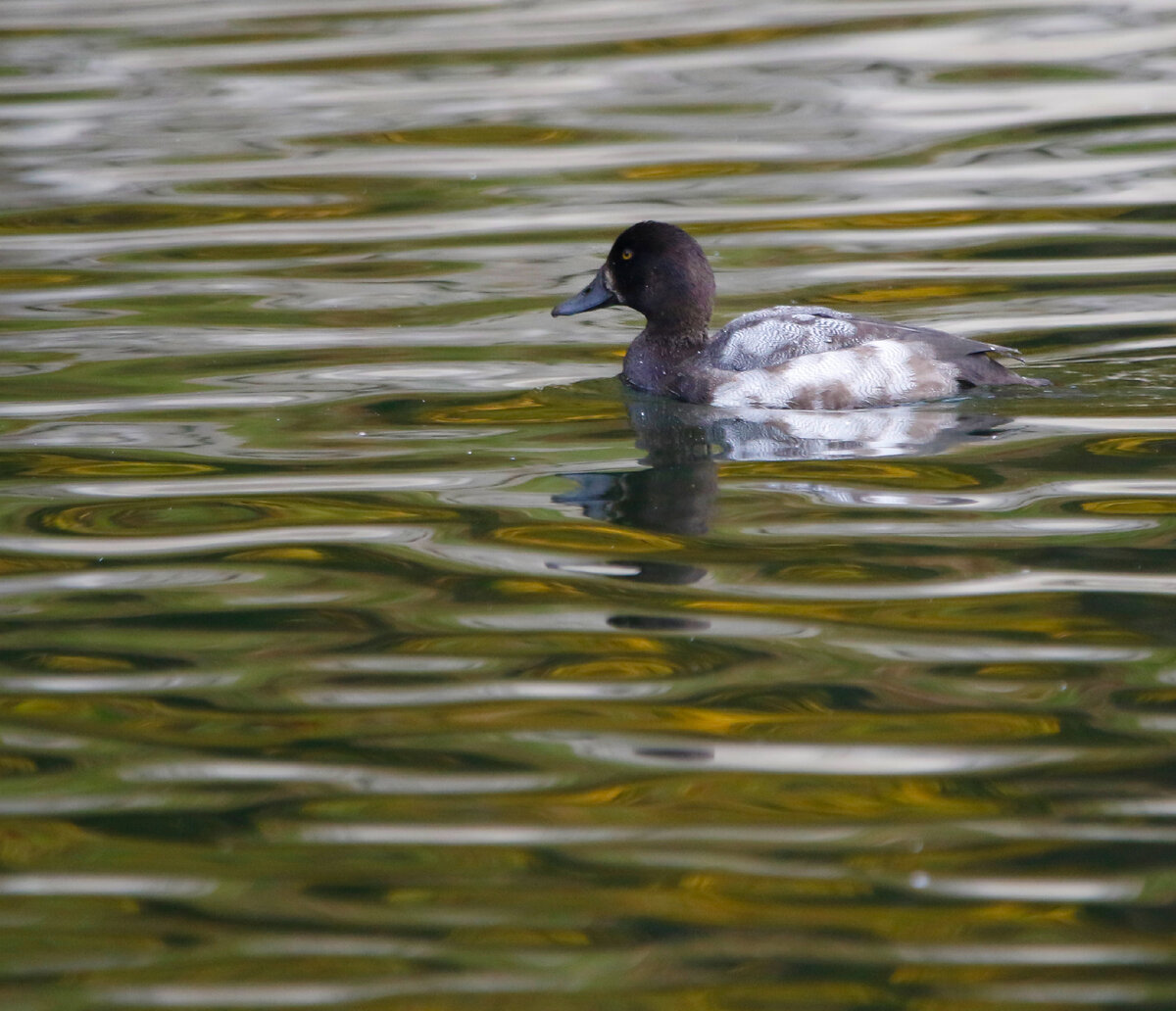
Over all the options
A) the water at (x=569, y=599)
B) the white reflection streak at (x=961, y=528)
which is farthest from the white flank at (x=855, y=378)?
the white reflection streak at (x=961, y=528)

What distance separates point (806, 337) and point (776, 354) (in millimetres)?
143

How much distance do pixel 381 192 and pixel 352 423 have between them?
448cm

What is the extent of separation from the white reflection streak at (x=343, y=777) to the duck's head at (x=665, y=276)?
4067mm

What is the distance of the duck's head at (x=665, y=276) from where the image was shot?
26.8ft

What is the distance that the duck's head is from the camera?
8164mm

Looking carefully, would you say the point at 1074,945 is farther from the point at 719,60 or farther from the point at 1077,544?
the point at 719,60

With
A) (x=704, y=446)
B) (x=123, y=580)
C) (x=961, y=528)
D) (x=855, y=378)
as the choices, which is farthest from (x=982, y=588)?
(x=123, y=580)

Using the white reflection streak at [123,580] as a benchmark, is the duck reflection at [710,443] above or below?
below

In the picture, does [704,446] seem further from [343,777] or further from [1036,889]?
[1036,889]

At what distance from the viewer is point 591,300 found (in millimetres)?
8453

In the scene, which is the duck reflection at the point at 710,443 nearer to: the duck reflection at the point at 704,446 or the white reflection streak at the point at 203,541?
the duck reflection at the point at 704,446

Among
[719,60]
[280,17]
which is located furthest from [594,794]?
[280,17]

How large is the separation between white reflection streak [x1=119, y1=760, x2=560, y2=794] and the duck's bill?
424 centimetres

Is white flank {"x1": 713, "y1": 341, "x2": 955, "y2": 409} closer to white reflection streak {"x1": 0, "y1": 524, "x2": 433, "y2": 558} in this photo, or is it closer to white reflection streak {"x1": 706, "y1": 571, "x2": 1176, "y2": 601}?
white reflection streak {"x1": 0, "y1": 524, "x2": 433, "y2": 558}
